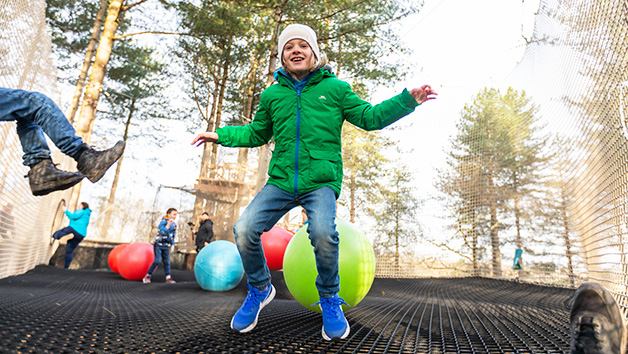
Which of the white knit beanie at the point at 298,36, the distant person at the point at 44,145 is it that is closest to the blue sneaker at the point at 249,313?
the distant person at the point at 44,145

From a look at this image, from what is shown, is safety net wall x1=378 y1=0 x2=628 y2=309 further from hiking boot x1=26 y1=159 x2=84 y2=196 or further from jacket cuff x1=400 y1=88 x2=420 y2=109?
hiking boot x1=26 y1=159 x2=84 y2=196

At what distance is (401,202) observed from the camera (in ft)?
39.6

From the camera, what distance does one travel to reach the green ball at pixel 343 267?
2621 mm

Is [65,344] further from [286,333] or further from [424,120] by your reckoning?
[424,120]

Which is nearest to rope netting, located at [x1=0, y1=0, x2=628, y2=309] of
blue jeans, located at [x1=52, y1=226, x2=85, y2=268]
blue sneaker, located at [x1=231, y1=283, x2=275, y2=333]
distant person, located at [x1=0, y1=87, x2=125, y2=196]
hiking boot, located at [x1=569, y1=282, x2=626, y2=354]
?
blue jeans, located at [x1=52, y1=226, x2=85, y2=268]

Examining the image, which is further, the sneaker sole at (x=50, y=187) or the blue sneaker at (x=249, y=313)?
the sneaker sole at (x=50, y=187)

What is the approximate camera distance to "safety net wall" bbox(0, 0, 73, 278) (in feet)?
12.8

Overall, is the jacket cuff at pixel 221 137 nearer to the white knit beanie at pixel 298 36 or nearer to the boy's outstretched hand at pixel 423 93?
the white knit beanie at pixel 298 36

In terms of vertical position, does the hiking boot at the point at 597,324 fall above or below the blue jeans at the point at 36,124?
below

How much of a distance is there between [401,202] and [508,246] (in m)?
3.94

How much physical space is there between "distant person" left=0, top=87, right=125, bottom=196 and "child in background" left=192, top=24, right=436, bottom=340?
727mm

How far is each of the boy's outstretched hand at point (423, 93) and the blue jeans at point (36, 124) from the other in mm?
2083

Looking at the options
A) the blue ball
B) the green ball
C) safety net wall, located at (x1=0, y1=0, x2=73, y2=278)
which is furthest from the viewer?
the blue ball

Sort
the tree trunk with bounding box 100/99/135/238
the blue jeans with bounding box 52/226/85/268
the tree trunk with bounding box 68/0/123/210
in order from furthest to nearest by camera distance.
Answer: the tree trunk with bounding box 100/99/135/238 < the blue jeans with bounding box 52/226/85/268 < the tree trunk with bounding box 68/0/123/210
